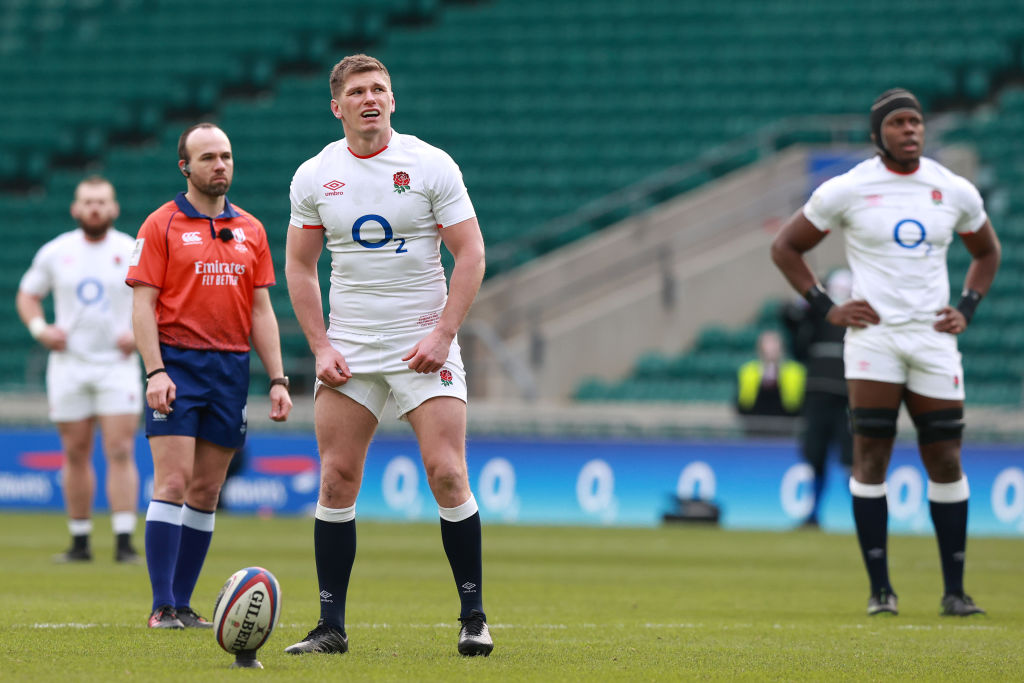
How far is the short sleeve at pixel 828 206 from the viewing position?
8.05 meters

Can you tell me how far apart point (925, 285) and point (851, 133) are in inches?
568

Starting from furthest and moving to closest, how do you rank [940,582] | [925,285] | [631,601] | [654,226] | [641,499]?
[654,226], [641,499], [940,582], [631,601], [925,285]

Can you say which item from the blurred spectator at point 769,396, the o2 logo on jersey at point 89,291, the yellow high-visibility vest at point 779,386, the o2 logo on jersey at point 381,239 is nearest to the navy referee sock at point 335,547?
the o2 logo on jersey at point 381,239

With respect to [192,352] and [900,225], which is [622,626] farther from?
[900,225]

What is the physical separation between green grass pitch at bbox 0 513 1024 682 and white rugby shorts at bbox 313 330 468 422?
978mm

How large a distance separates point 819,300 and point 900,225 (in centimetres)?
57

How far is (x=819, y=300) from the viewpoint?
8156mm

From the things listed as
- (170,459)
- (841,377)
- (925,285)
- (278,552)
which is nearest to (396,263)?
(170,459)

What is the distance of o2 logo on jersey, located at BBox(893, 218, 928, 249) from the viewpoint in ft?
26.0

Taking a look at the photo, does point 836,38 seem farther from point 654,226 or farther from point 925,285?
point 925,285

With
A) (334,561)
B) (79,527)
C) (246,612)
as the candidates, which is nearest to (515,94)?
(79,527)

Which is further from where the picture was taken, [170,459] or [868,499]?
[868,499]

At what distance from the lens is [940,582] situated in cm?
1012

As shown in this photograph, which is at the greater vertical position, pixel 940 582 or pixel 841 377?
pixel 841 377
